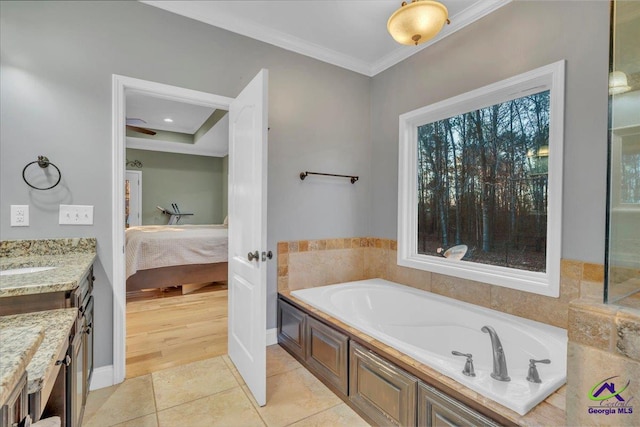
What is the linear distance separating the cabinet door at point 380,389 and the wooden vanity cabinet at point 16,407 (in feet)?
4.67

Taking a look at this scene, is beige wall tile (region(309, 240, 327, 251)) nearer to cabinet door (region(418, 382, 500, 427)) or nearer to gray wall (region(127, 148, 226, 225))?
cabinet door (region(418, 382, 500, 427))

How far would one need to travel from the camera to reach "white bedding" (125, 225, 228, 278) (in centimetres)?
384

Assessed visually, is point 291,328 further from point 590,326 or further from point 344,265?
point 590,326

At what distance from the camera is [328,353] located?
208 cm

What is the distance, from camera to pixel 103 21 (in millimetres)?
2055

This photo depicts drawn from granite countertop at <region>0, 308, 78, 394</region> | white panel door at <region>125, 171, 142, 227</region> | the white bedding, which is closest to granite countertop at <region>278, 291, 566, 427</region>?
granite countertop at <region>0, 308, 78, 394</region>

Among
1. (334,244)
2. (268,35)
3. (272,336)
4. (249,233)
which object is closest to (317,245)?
(334,244)

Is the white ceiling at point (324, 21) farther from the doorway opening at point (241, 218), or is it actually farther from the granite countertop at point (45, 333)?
the granite countertop at point (45, 333)

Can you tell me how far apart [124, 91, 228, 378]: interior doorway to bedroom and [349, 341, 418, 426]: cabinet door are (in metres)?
1.31

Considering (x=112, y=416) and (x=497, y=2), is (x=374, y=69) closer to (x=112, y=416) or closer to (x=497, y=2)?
(x=497, y=2)

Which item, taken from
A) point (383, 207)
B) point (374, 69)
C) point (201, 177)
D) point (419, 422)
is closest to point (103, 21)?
point (374, 69)

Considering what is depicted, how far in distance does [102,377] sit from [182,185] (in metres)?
5.77

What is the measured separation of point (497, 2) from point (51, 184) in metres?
3.19

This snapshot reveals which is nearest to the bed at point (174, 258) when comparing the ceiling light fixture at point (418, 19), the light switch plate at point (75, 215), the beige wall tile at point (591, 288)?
the light switch plate at point (75, 215)
